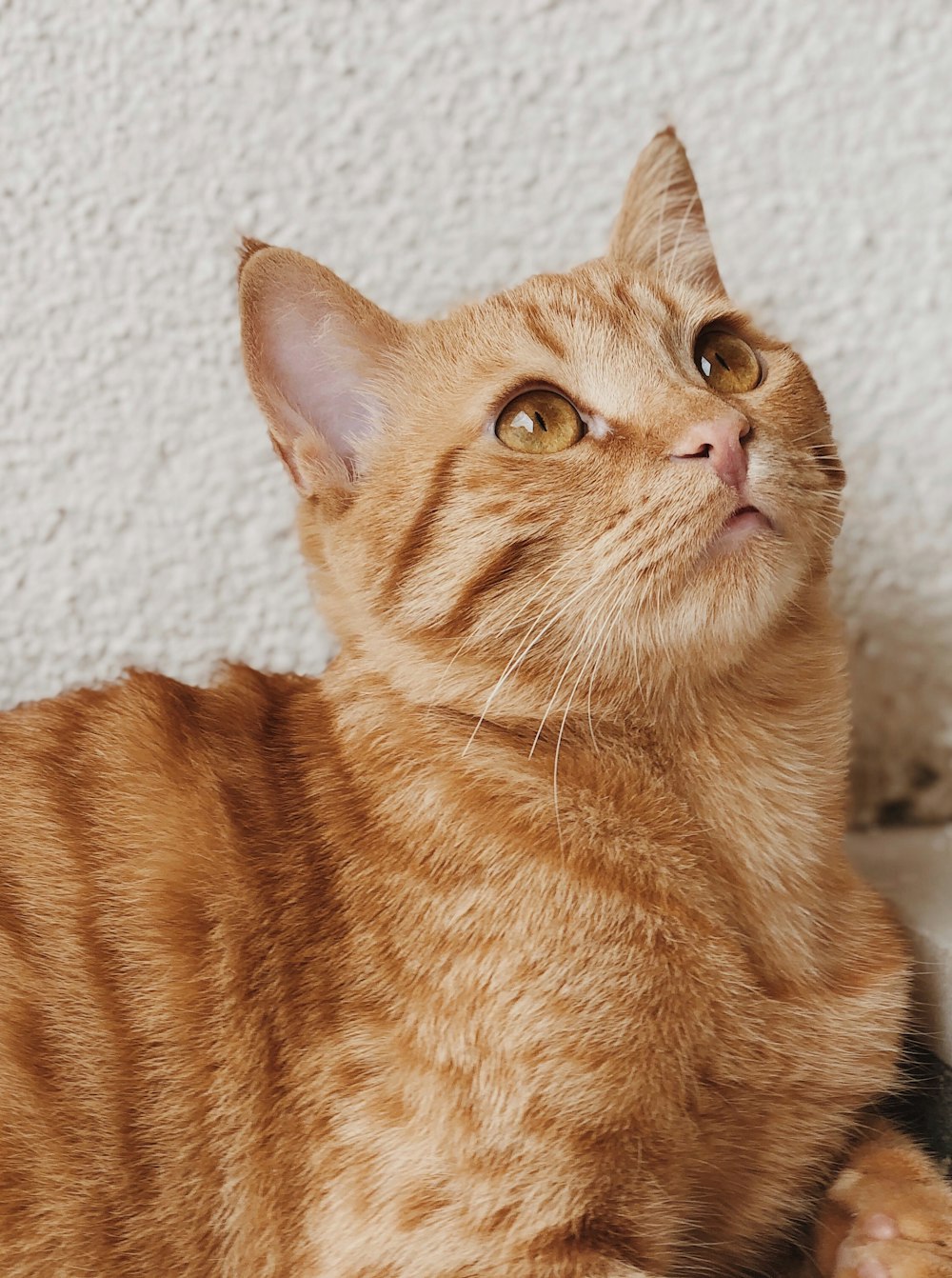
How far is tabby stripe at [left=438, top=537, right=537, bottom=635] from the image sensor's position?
1193 millimetres

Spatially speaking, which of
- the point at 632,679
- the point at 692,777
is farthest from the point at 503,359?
the point at 692,777

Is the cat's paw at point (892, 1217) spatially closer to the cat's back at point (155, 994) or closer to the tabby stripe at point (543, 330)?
the cat's back at point (155, 994)

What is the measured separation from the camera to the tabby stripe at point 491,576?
1.19 metres

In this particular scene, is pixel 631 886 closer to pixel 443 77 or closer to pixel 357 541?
pixel 357 541

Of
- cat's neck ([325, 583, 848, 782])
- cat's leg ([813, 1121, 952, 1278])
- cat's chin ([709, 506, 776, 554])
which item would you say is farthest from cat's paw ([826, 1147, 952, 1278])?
cat's chin ([709, 506, 776, 554])

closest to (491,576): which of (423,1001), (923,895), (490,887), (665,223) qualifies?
(490,887)

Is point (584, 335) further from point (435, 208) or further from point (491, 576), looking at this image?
point (435, 208)

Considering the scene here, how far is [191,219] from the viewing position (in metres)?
1.88

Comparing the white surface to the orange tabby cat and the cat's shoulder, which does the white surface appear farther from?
the cat's shoulder

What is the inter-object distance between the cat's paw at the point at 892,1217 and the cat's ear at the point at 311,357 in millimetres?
924

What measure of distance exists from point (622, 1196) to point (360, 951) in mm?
330

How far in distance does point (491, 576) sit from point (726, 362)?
1.43ft

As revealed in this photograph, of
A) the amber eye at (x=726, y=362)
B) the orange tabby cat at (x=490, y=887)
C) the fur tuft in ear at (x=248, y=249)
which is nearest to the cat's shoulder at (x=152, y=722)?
the orange tabby cat at (x=490, y=887)

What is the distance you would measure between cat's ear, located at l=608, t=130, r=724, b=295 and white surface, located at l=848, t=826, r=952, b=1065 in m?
0.81
